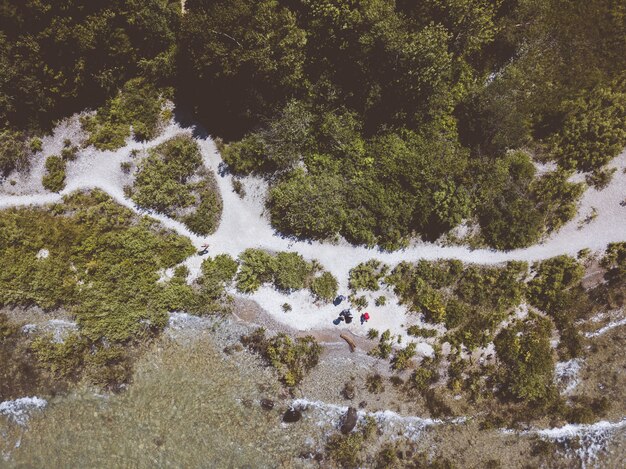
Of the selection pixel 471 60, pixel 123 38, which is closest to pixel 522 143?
pixel 471 60

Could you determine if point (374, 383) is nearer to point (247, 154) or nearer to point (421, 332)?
point (421, 332)

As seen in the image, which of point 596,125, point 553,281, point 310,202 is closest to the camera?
point 310,202

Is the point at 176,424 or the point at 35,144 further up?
the point at 35,144

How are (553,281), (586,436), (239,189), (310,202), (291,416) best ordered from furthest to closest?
(239,189) < (291,416) < (553,281) < (586,436) < (310,202)

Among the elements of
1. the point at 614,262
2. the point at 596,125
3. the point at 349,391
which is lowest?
the point at 349,391

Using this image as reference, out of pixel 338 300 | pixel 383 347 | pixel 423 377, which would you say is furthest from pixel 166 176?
pixel 423 377

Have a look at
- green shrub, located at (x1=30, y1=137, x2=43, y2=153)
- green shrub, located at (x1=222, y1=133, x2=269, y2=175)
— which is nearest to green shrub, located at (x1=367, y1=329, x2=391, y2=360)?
green shrub, located at (x1=222, y1=133, x2=269, y2=175)
